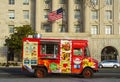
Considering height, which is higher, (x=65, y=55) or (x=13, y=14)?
(x=13, y=14)

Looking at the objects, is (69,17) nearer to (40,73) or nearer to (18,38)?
(18,38)

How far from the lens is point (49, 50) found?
28781 mm

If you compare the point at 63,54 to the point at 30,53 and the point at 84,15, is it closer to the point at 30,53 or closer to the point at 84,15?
the point at 30,53

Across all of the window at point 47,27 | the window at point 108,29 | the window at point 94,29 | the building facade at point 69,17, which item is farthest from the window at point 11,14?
the window at point 108,29

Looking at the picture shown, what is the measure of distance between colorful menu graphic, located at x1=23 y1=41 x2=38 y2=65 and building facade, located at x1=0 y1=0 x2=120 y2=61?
45499mm

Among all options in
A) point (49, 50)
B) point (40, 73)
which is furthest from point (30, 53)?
point (40, 73)

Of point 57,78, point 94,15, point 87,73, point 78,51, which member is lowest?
point 57,78

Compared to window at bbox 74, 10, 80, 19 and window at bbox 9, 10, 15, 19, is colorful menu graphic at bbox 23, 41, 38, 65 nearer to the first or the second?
window at bbox 9, 10, 15, 19

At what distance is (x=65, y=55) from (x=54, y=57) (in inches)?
Result: 33.7

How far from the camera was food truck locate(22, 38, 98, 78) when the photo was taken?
2869 centimetres

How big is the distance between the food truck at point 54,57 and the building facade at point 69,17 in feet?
149

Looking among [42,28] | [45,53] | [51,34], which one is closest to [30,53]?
[45,53]

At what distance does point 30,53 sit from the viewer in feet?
94.2

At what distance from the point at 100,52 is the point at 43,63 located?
149 ft
